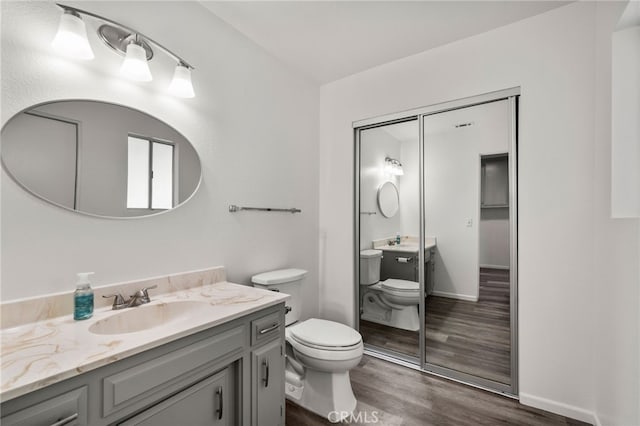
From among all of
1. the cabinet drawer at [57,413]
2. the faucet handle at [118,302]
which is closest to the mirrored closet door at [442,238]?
the faucet handle at [118,302]

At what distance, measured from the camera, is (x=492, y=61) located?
2.08m

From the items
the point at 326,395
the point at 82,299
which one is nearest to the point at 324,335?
the point at 326,395

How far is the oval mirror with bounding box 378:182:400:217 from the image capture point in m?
2.60

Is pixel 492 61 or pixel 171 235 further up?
pixel 492 61

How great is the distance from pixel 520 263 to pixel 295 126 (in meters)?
2.06

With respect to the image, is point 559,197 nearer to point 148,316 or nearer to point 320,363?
point 320,363

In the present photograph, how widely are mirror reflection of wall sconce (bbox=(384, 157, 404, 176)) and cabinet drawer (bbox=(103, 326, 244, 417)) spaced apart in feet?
6.28

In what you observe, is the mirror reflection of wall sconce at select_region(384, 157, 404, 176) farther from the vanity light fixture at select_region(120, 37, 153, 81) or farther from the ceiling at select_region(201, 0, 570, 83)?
the vanity light fixture at select_region(120, 37, 153, 81)

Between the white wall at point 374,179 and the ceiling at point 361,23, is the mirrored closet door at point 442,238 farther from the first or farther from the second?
the ceiling at point 361,23

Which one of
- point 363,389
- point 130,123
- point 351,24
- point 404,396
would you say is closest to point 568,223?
point 404,396

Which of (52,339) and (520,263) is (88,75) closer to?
(52,339)

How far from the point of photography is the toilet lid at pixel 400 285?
246cm

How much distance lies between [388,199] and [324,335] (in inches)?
53.7

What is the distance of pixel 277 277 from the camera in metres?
2.05
